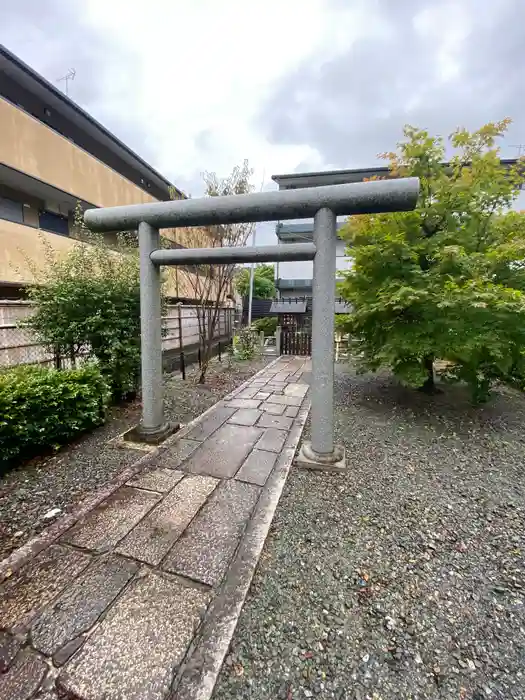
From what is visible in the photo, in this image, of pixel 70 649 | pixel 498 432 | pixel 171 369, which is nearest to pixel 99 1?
pixel 171 369

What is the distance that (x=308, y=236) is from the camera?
16672 millimetres

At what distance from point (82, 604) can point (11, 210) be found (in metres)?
9.78

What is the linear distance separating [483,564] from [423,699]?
1020mm

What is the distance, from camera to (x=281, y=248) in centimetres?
302

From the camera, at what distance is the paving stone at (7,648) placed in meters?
1.25

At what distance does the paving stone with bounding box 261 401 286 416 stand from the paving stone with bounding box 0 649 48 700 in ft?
11.5

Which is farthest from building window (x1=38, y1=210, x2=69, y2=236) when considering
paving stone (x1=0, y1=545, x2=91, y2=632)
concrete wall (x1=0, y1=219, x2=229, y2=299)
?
paving stone (x1=0, y1=545, x2=91, y2=632)

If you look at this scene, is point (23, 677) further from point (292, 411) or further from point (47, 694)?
point (292, 411)

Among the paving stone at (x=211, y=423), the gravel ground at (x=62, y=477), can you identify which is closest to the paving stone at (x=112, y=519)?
the gravel ground at (x=62, y=477)

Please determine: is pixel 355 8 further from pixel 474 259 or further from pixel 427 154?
pixel 474 259

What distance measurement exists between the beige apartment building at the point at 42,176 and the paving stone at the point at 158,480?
181 inches

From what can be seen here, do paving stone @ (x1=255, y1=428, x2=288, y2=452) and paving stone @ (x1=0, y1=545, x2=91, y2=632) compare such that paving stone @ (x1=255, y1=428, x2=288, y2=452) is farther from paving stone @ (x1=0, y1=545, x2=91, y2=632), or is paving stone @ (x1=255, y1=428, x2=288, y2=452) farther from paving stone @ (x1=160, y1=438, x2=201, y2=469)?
paving stone @ (x1=0, y1=545, x2=91, y2=632)

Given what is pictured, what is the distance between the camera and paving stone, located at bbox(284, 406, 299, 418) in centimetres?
451

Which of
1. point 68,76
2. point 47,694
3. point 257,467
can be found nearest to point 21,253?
point 257,467
